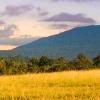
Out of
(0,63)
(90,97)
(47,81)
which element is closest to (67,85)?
(47,81)

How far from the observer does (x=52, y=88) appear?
18.9 meters

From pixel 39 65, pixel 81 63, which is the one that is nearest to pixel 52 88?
pixel 39 65

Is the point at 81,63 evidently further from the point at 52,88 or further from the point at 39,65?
the point at 52,88

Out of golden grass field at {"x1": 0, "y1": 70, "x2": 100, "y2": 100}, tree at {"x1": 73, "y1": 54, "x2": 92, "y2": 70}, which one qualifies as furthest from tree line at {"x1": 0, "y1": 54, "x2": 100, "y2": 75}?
golden grass field at {"x1": 0, "y1": 70, "x2": 100, "y2": 100}

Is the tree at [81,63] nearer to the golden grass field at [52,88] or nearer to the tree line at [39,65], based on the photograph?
the tree line at [39,65]

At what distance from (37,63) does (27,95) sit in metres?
27.1

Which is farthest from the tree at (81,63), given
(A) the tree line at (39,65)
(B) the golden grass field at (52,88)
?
(B) the golden grass field at (52,88)

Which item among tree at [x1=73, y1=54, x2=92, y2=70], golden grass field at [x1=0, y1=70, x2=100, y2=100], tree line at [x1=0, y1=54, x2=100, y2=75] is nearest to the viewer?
golden grass field at [x1=0, y1=70, x2=100, y2=100]

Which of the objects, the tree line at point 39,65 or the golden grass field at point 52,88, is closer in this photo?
the golden grass field at point 52,88

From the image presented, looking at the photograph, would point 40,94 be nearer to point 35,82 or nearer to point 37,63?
point 35,82

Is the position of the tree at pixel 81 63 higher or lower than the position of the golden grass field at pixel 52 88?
higher

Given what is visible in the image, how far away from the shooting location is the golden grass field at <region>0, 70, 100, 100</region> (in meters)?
16.1

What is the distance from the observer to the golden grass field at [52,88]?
16.1 metres

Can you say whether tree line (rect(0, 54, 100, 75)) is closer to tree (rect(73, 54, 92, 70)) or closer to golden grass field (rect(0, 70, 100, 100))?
Answer: tree (rect(73, 54, 92, 70))
